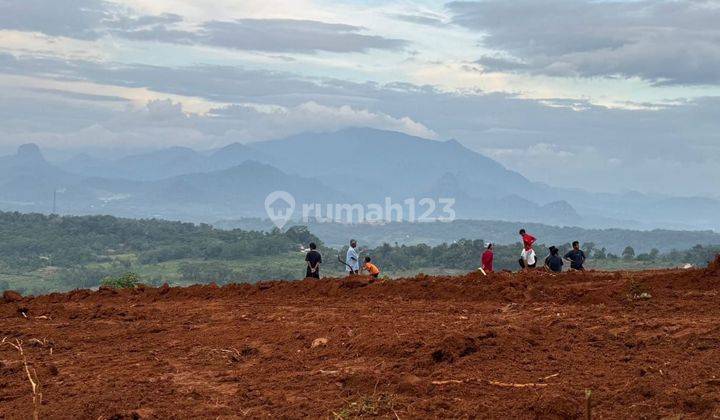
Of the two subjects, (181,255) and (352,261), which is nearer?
(352,261)

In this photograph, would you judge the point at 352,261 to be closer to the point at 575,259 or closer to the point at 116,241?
the point at 575,259

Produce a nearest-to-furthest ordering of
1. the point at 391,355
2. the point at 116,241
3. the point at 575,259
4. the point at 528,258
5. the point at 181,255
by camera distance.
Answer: the point at 391,355
the point at 528,258
the point at 575,259
the point at 181,255
the point at 116,241

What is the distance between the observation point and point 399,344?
9250mm

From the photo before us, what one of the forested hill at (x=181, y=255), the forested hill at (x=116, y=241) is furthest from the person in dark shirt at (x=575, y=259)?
the forested hill at (x=116, y=241)

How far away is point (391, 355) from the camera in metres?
9.05

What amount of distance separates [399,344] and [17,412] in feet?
12.5

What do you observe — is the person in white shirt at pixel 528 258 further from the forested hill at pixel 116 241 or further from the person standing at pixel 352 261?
the forested hill at pixel 116 241

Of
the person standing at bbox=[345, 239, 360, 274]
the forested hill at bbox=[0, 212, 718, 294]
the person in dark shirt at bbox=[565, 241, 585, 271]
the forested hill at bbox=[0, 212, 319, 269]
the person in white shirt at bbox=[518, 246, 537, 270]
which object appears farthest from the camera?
the forested hill at bbox=[0, 212, 319, 269]

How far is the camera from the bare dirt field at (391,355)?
7.40 meters

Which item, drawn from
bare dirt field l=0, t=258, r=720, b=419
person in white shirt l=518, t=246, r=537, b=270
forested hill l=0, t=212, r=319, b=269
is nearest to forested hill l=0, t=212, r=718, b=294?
forested hill l=0, t=212, r=319, b=269

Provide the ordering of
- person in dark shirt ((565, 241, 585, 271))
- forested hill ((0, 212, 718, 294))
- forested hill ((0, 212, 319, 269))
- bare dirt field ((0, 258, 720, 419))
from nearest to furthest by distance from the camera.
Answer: bare dirt field ((0, 258, 720, 419)) → person in dark shirt ((565, 241, 585, 271)) → forested hill ((0, 212, 718, 294)) → forested hill ((0, 212, 319, 269))

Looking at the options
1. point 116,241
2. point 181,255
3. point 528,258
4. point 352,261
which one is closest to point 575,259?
point 528,258

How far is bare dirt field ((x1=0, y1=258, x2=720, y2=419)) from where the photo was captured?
291 inches

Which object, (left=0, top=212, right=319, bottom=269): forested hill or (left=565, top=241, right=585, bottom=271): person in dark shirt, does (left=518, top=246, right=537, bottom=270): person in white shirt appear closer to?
(left=565, top=241, right=585, bottom=271): person in dark shirt
